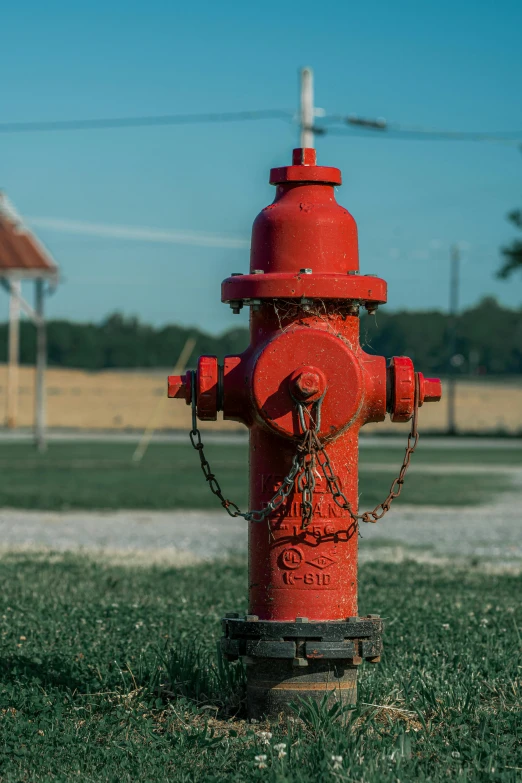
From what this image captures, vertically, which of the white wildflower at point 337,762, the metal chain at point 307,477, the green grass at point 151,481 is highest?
the metal chain at point 307,477

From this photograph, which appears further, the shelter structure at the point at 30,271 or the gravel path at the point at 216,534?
the shelter structure at the point at 30,271

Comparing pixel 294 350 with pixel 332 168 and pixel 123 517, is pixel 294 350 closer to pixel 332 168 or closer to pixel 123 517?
pixel 332 168

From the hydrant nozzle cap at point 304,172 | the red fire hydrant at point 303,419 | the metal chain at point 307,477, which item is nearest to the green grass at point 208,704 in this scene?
the red fire hydrant at point 303,419

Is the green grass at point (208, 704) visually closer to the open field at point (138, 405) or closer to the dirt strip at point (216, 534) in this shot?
the dirt strip at point (216, 534)

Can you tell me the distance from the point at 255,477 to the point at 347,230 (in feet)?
3.24

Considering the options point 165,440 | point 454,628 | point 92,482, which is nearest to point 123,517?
point 92,482

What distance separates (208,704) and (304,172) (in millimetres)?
2035

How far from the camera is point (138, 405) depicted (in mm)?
61469

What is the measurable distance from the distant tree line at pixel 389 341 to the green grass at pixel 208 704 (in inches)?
2500

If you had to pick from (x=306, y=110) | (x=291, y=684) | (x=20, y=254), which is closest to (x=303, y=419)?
(x=291, y=684)

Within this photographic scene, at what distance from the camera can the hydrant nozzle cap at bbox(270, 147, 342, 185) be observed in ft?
14.4

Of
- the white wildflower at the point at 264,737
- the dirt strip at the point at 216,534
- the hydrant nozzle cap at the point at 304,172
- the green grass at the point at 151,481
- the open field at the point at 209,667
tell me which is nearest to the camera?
the open field at the point at 209,667

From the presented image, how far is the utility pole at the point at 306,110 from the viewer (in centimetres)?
2479

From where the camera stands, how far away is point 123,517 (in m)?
14.7
